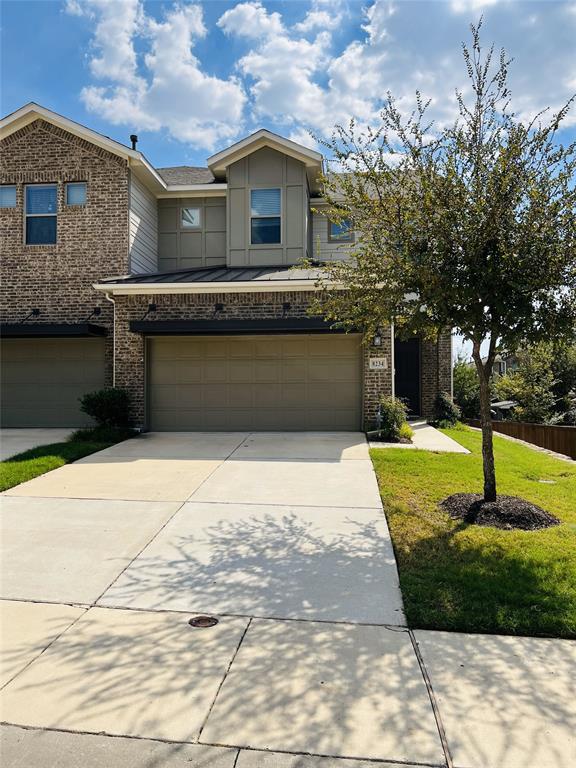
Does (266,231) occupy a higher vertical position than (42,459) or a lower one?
higher

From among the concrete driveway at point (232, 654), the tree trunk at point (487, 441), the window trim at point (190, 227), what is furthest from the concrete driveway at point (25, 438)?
the tree trunk at point (487, 441)

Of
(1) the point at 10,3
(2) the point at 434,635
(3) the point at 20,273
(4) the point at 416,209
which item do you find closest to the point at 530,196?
(4) the point at 416,209

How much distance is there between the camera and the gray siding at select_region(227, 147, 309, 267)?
13.7m

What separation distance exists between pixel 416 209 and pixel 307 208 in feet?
30.5

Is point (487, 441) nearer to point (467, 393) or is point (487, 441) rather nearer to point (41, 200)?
point (467, 393)

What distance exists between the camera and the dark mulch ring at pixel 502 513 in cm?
549

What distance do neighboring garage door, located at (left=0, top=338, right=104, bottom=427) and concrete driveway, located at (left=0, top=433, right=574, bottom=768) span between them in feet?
24.5

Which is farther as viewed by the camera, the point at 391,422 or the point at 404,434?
the point at 404,434

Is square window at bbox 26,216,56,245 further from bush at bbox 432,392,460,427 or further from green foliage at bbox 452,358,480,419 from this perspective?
green foliage at bbox 452,358,480,419

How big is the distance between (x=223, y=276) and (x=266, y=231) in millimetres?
2348

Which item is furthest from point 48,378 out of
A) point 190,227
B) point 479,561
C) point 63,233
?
point 479,561

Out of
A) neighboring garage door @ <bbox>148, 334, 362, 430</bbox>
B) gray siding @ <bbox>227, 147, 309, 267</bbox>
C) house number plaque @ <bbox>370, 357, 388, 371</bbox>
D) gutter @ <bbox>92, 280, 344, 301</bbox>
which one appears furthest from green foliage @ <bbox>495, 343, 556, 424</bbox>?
gutter @ <bbox>92, 280, 344, 301</bbox>

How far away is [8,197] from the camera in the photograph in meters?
13.4

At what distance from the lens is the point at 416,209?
5.52 metres
